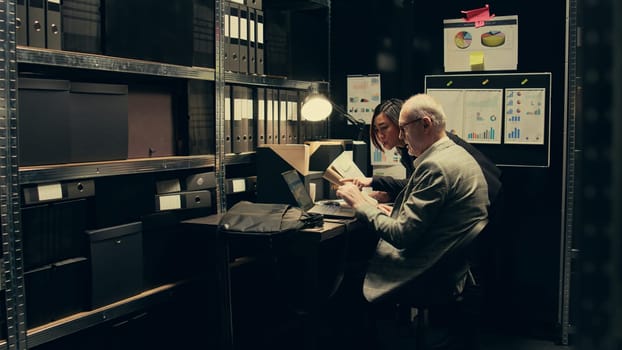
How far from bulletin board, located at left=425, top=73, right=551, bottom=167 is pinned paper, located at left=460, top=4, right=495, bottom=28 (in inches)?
11.7

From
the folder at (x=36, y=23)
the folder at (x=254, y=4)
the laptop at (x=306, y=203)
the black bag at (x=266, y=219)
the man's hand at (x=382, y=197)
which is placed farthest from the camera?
the man's hand at (x=382, y=197)

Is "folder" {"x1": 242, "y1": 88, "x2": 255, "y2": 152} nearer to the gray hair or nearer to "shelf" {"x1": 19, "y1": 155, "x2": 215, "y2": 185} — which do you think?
"shelf" {"x1": 19, "y1": 155, "x2": 215, "y2": 185}

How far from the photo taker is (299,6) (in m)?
3.73

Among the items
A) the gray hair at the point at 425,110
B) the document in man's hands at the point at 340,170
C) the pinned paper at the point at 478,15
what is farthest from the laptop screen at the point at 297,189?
the pinned paper at the point at 478,15

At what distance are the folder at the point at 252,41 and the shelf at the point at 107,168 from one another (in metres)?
0.54

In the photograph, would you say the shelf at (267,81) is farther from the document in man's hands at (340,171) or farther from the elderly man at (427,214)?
the elderly man at (427,214)

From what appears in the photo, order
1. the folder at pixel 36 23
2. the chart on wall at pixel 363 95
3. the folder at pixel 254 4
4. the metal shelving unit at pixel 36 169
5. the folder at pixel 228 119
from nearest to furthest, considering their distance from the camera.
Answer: the metal shelving unit at pixel 36 169 → the folder at pixel 36 23 → the folder at pixel 228 119 → the folder at pixel 254 4 → the chart on wall at pixel 363 95

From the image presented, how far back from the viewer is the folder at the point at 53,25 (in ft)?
6.90

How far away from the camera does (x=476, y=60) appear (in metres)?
3.55

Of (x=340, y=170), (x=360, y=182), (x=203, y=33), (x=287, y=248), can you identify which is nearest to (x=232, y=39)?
(x=203, y=33)

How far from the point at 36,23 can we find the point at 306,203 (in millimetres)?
1427

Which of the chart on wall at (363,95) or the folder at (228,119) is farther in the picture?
the chart on wall at (363,95)

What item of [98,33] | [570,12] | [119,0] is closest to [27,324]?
[98,33]

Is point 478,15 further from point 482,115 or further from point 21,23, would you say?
point 21,23
